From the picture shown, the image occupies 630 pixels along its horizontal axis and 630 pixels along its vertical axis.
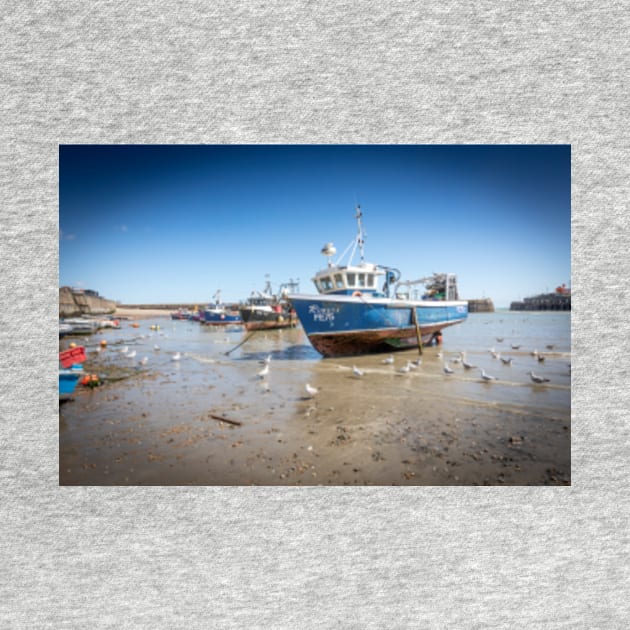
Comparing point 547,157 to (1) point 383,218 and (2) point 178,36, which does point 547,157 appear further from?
(2) point 178,36


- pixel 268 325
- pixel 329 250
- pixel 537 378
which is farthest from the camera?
pixel 268 325

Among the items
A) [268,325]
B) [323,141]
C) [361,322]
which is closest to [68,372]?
[323,141]

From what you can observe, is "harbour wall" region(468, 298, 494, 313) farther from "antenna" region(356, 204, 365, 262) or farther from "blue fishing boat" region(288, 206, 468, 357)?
"antenna" region(356, 204, 365, 262)

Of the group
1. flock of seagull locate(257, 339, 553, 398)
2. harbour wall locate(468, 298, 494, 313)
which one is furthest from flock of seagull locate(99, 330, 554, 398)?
harbour wall locate(468, 298, 494, 313)

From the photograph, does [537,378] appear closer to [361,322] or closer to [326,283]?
[361,322]

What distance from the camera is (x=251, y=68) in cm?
162

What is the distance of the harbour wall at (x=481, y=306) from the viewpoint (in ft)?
7.54

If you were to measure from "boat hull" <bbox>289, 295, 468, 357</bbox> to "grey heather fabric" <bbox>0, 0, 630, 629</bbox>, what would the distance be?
2083mm

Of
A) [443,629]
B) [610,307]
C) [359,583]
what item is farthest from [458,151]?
[443,629]

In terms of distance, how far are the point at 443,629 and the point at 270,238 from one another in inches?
96.2

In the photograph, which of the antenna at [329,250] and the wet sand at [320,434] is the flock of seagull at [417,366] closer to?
the wet sand at [320,434]

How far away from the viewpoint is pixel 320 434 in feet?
6.47

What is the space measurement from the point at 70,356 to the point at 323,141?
210 centimetres

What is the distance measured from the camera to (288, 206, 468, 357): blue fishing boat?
10.9 feet
